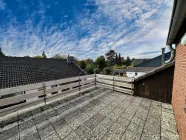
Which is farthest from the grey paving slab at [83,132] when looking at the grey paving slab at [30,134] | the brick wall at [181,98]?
the brick wall at [181,98]

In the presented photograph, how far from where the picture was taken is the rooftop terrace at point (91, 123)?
201 centimetres

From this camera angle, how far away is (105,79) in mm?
5539

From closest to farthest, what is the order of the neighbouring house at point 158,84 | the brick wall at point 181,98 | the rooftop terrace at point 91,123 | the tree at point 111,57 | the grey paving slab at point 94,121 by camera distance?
the brick wall at point 181,98
the rooftop terrace at point 91,123
the grey paving slab at point 94,121
the neighbouring house at point 158,84
the tree at point 111,57

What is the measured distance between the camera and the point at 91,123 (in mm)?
2432

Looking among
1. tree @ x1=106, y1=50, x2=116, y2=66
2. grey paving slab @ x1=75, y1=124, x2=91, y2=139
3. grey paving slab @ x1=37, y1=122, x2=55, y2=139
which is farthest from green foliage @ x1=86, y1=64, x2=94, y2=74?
grey paving slab @ x1=75, y1=124, x2=91, y2=139

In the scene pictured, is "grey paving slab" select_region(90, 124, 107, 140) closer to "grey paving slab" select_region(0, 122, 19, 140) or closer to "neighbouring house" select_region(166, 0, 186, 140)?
"neighbouring house" select_region(166, 0, 186, 140)

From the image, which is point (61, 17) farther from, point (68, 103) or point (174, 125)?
point (174, 125)

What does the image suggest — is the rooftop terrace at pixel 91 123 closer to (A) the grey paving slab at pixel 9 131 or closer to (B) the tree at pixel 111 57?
(A) the grey paving slab at pixel 9 131

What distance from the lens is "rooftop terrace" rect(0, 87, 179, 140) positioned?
6.58 ft

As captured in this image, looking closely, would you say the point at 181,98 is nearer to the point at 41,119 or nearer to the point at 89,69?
the point at 41,119

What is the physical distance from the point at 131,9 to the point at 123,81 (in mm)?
3587

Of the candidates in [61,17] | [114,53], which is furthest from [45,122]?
[114,53]

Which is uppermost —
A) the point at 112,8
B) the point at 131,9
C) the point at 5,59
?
the point at 112,8

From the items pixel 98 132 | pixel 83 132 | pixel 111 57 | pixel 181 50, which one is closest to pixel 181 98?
pixel 181 50
